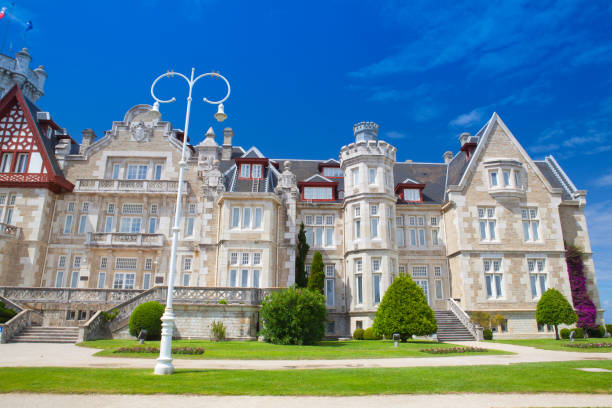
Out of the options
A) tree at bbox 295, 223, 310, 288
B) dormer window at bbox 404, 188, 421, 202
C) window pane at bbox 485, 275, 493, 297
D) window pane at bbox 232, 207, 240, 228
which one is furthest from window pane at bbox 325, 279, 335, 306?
window pane at bbox 485, 275, 493, 297

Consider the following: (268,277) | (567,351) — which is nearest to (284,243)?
(268,277)

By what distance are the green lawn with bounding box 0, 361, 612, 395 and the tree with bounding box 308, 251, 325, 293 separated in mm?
17921

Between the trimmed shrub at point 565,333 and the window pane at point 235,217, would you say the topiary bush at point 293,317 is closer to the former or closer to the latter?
the window pane at point 235,217

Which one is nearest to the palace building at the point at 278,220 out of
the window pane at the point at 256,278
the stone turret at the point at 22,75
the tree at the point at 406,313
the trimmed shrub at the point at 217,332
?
the window pane at the point at 256,278

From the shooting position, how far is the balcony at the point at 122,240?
30609 millimetres

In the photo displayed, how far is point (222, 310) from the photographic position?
24.2m

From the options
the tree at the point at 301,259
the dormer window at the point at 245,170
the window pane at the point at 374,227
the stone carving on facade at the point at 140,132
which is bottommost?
the tree at the point at 301,259

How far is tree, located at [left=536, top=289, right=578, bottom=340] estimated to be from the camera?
1062 inches

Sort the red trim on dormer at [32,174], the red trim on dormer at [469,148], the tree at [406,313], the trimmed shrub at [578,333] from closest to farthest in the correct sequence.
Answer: the tree at [406,313] < the trimmed shrub at [578,333] < the red trim on dormer at [32,174] < the red trim on dormer at [469,148]

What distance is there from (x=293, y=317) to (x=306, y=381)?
12080 millimetres

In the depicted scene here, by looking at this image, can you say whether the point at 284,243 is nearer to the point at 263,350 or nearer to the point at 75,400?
the point at 263,350

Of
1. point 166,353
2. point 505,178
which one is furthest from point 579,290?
point 166,353

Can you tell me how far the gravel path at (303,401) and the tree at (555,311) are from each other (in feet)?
69.1

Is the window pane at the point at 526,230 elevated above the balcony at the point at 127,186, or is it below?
below
